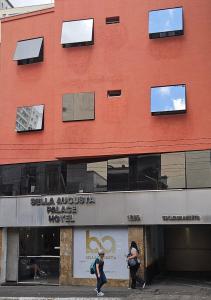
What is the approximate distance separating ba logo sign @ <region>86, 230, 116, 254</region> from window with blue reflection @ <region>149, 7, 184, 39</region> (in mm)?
9185

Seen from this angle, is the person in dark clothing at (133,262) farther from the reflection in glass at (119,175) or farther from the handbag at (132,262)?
the reflection in glass at (119,175)

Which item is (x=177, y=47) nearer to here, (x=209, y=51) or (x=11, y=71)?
(x=209, y=51)

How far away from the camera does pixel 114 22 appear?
22.1 metres

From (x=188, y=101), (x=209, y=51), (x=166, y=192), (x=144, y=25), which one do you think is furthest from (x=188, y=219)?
(x=144, y=25)

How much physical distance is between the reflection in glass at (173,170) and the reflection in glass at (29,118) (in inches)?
245

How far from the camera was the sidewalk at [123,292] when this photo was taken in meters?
17.2

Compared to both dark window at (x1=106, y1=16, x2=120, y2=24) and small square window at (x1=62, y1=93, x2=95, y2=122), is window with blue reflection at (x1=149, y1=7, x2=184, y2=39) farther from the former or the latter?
small square window at (x1=62, y1=93, x2=95, y2=122)

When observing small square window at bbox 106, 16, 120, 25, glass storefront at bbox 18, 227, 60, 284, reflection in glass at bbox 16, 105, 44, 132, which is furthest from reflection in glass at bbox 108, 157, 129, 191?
small square window at bbox 106, 16, 120, 25

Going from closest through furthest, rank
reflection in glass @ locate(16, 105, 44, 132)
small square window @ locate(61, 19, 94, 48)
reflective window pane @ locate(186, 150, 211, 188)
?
reflective window pane @ locate(186, 150, 211, 188), small square window @ locate(61, 19, 94, 48), reflection in glass @ locate(16, 105, 44, 132)

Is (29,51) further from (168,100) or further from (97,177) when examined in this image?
(168,100)

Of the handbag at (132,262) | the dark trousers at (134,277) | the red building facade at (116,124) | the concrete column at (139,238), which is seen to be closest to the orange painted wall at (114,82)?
the red building facade at (116,124)

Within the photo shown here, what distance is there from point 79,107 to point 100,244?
20.5 ft

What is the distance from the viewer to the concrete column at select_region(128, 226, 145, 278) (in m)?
19.7

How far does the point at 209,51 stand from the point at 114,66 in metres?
4.25
